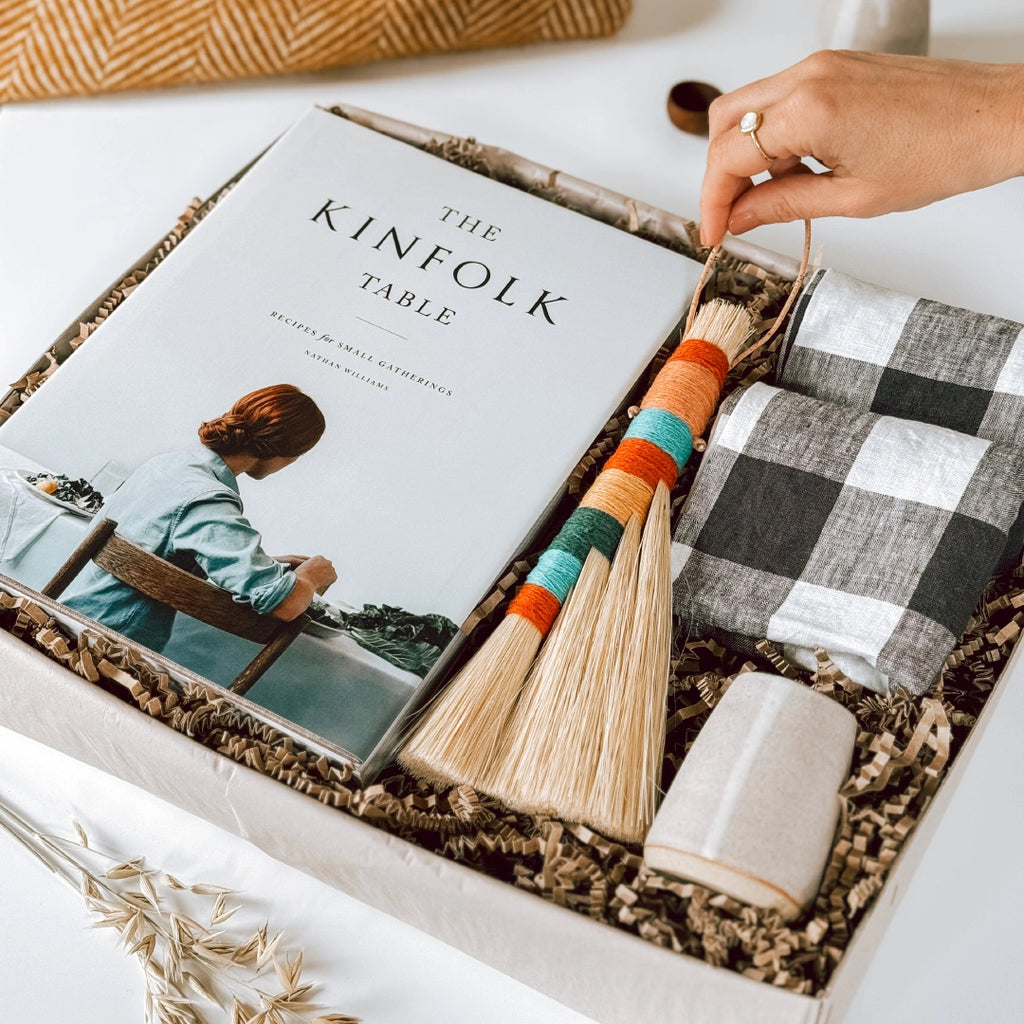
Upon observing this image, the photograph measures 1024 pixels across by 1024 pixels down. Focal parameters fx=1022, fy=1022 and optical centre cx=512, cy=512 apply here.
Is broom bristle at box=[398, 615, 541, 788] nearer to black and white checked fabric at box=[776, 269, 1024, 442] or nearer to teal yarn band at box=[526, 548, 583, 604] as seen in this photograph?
teal yarn band at box=[526, 548, 583, 604]

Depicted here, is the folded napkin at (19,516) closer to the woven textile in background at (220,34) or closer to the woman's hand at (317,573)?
the woman's hand at (317,573)

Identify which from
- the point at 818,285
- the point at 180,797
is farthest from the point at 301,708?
the point at 818,285

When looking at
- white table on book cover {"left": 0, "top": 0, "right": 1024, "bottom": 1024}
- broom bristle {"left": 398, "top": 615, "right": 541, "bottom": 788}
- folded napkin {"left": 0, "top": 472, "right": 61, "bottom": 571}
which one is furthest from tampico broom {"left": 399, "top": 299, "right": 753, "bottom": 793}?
folded napkin {"left": 0, "top": 472, "right": 61, "bottom": 571}

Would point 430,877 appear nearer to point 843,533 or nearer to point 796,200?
point 843,533

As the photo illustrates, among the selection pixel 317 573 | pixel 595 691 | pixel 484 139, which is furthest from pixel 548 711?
pixel 484 139

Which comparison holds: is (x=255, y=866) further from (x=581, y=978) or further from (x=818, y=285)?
(x=818, y=285)

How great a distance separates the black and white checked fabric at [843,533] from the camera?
1.65 ft

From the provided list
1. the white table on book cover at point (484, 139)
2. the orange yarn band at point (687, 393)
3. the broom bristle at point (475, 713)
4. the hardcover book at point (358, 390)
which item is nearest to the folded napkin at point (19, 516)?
the hardcover book at point (358, 390)

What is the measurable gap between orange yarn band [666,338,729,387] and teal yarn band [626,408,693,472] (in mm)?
44

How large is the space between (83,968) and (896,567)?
0.45 metres

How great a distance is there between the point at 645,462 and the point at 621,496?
3 centimetres

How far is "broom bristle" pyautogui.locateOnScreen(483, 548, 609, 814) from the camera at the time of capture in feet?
1.56

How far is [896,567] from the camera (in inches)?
20.2

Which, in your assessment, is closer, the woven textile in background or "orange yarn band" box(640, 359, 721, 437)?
"orange yarn band" box(640, 359, 721, 437)
